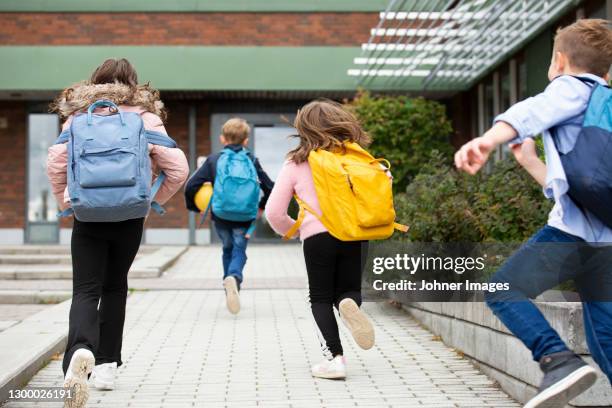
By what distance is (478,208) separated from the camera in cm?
731

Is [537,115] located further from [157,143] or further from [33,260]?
[33,260]

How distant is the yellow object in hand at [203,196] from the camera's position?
342 inches

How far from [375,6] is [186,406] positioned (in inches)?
684

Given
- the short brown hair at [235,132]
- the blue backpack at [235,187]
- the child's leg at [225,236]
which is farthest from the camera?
the child's leg at [225,236]

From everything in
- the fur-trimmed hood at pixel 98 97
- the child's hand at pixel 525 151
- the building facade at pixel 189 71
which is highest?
the building facade at pixel 189 71

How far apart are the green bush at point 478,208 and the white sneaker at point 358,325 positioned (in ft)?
5.90

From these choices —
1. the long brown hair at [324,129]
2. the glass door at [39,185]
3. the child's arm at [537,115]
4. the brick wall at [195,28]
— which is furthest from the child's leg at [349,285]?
the glass door at [39,185]

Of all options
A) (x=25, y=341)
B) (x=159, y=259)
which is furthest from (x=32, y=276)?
(x=25, y=341)

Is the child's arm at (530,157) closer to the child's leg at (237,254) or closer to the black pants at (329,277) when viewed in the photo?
the black pants at (329,277)

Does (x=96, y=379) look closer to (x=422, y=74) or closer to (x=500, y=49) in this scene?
(x=500, y=49)

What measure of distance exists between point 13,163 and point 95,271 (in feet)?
60.2

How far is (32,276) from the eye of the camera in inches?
523

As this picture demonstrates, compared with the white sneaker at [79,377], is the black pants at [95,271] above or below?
above

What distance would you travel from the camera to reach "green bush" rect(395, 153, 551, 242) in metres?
6.82
